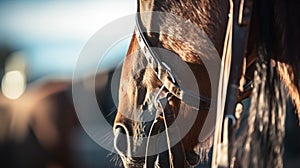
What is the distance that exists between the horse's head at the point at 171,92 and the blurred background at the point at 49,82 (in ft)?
0.86

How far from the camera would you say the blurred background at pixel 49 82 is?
2.78 m

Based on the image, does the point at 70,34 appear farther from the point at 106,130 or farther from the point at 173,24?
the point at 173,24

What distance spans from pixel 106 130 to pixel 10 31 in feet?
11.8

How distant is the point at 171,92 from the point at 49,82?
1602mm

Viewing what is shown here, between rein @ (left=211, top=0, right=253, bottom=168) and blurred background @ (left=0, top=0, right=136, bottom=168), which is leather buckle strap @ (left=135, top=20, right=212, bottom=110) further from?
blurred background @ (left=0, top=0, right=136, bottom=168)

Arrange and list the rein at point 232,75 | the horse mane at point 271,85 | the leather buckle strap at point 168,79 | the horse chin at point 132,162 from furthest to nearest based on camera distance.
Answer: the horse chin at point 132,162 < the leather buckle strap at point 168,79 < the horse mane at point 271,85 < the rein at point 232,75

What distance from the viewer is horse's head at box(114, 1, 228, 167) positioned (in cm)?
149

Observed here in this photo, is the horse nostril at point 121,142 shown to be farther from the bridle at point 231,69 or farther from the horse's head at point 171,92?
the bridle at point 231,69

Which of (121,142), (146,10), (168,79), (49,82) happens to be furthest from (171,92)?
(49,82)

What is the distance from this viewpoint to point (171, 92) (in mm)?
1567

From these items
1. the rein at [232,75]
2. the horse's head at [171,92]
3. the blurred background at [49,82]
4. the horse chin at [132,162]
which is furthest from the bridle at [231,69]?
the blurred background at [49,82]

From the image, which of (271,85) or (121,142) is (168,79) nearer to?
(271,85)

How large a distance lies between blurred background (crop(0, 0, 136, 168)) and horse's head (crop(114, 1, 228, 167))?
262mm

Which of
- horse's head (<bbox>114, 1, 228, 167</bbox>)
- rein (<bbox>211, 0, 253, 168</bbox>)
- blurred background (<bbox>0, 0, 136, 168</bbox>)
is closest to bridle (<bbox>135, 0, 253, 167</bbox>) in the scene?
rein (<bbox>211, 0, 253, 168</bbox>)
